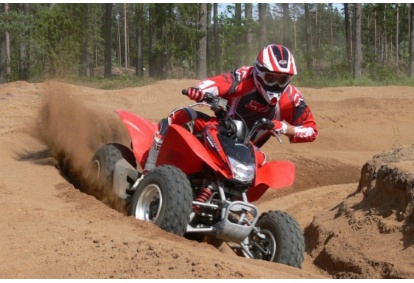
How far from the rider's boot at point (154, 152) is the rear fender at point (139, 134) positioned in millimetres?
291

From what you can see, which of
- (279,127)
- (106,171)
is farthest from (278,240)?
(106,171)

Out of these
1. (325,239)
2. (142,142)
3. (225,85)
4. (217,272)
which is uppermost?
(225,85)

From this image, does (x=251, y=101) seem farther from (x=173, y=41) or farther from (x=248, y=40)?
(x=173, y=41)

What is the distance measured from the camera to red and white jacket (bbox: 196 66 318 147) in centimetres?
746

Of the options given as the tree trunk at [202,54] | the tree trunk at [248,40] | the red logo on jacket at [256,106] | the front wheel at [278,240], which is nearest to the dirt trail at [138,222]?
the front wheel at [278,240]

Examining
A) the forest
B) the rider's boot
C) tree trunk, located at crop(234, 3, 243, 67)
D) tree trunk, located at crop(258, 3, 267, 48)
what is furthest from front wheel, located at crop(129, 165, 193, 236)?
tree trunk, located at crop(234, 3, 243, 67)

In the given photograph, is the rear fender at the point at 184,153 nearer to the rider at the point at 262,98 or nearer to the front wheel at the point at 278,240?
the rider at the point at 262,98

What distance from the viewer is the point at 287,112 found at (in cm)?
775

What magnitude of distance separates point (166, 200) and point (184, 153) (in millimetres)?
761

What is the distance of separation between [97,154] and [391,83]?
1846cm

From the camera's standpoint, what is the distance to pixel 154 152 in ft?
25.2

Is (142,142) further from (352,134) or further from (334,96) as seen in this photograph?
(334,96)

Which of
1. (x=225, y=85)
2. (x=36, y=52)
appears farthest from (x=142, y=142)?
(x=36, y=52)

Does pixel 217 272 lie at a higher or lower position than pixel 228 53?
lower
